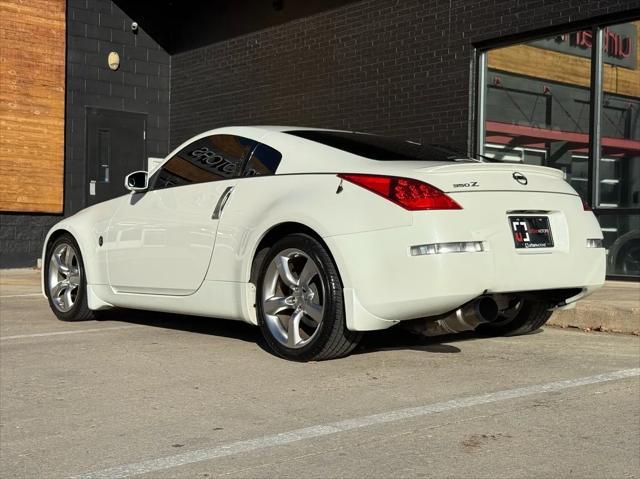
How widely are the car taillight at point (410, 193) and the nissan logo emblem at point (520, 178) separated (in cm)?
55

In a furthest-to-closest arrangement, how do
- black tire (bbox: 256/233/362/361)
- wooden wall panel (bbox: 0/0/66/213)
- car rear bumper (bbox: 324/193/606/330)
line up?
wooden wall panel (bbox: 0/0/66/213) → black tire (bbox: 256/233/362/361) → car rear bumper (bbox: 324/193/606/330)

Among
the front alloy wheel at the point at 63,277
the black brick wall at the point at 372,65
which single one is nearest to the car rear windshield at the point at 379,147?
the front alloy wheel at the point at 63,277

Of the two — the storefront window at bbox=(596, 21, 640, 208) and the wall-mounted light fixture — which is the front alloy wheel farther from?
the wall-mounted light fixture

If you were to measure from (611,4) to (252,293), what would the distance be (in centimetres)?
638

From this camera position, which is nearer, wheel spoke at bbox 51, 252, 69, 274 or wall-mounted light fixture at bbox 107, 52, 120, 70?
wheel spoke at bbox 51, 252, 69, 274

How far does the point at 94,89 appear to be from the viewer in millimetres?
15680

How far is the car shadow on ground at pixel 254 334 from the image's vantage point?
5.90 metres

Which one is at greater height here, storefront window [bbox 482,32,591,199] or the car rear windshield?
storefront window [bbox 482,32,591,199]

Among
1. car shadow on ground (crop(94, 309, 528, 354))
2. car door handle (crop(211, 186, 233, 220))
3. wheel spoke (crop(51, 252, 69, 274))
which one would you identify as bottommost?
car shadow on ground (crop(94, 309, 528, 354))

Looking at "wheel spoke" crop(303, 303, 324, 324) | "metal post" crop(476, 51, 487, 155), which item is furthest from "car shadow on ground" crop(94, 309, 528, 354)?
"metal post" crop(476, 51, 487, 155)

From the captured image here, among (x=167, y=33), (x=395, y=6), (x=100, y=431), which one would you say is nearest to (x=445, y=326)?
(x=100, y=431)

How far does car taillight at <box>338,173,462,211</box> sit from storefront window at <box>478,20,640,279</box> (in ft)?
18.2

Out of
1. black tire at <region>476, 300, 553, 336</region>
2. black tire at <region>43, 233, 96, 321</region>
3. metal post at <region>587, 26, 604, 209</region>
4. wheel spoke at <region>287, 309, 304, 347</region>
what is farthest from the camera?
metal post at <region>587, 26, 604, 209</region>

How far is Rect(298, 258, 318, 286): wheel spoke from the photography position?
514 centimetres
